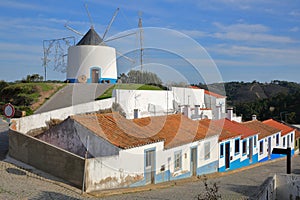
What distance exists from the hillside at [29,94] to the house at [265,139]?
14.3 m

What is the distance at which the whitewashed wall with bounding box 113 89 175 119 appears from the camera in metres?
20.3

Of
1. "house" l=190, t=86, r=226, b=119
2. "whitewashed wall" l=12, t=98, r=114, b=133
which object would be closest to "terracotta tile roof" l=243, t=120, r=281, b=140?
"house" l=190, t=86, r=226, b=119

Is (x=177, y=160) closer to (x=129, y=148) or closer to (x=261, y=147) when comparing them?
(x=129, y=148)

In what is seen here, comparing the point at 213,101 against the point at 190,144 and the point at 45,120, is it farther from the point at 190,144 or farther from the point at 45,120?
the point at 45,120

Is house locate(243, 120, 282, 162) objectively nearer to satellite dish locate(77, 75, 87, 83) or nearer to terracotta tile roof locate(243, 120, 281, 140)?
terracotta tile roof locate(243, 120, 281, 140)

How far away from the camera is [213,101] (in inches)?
1223

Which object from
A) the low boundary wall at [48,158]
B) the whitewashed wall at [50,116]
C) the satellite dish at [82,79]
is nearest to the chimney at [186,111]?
the whitewashed wall at [50,116]

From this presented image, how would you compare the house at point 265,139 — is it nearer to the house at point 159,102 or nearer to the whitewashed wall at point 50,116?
the house at point 159,102

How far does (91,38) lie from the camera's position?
31.1 metres

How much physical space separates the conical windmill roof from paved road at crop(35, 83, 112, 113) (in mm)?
5911

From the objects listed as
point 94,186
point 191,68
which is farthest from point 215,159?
point 94,186

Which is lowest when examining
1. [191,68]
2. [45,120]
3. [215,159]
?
[215,159]

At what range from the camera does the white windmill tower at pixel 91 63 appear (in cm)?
2884

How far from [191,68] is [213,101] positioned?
20007 millimetres
